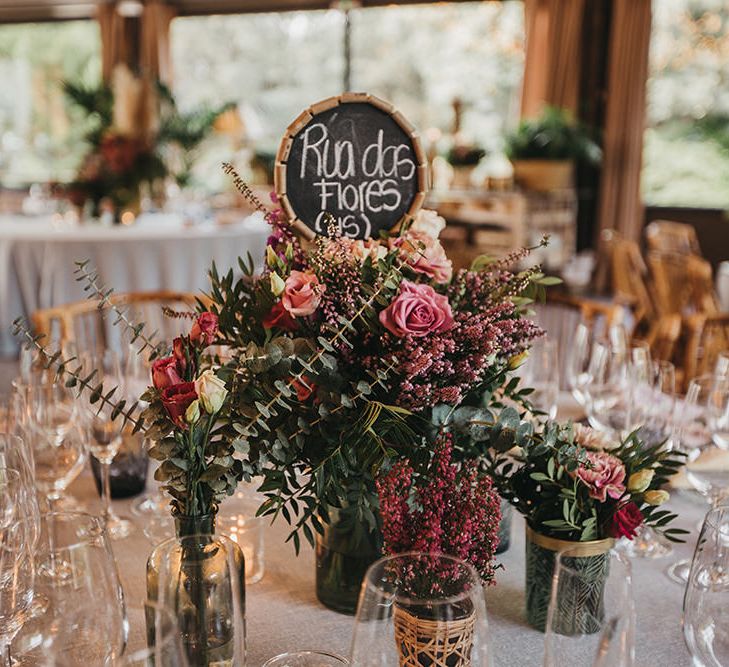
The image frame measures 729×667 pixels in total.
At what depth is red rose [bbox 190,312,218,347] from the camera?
0.96 meters

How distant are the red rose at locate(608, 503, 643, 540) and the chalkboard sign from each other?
0.51 m

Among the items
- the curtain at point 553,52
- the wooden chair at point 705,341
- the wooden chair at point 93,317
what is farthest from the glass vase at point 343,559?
the curtain at point 553,52

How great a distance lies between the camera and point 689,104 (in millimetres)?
7512

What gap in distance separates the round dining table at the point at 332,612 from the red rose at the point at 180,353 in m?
0.33

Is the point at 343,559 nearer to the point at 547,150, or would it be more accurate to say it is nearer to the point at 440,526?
the point at 440,526

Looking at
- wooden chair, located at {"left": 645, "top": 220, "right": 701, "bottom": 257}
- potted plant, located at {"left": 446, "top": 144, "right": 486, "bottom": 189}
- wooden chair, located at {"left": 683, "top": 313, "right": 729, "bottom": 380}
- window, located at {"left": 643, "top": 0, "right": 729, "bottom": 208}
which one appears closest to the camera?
wooden chair, located at {"left": 683, "top": 313, "right": 729, "bottom": 380}

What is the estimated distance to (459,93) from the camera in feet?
27.2

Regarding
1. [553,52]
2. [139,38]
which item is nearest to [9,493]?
[553,52]

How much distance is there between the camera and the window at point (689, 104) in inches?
289

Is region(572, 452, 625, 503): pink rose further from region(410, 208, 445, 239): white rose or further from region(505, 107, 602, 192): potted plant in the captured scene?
region(505, 107, 602, 192): potted plant

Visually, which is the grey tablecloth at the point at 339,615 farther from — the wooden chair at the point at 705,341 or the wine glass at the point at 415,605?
the wooden chair at the point at 705,341

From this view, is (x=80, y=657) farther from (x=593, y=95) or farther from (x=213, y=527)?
(x=593, y=95)

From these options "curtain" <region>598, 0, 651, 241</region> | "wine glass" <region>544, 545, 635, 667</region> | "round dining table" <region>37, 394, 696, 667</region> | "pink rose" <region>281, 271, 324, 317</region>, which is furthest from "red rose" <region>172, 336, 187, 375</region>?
"curtain" <region>598, 0, 651, 241</region>

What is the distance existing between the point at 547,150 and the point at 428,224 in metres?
5.87
